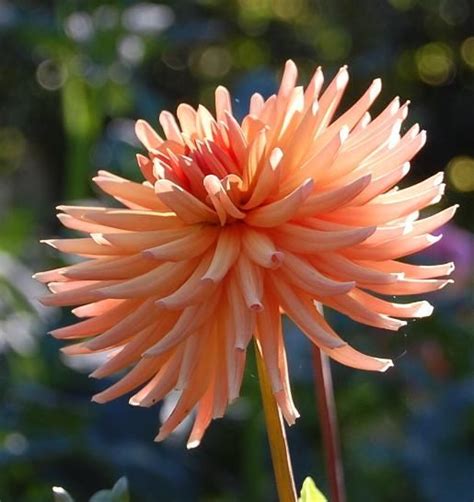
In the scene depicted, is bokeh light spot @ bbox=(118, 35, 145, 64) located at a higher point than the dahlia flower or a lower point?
higher

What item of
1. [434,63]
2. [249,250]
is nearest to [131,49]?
[249,250]

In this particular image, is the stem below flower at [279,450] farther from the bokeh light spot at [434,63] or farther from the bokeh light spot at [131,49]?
the bokeh light spot at [434,63]

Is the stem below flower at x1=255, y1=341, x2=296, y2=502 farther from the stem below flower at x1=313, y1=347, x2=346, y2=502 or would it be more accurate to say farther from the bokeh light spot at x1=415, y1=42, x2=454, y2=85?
the bokeh light spot at x1=415, y1=42, x2=454, y2=85

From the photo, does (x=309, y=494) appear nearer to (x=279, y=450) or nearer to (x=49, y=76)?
(x=279, y=450)

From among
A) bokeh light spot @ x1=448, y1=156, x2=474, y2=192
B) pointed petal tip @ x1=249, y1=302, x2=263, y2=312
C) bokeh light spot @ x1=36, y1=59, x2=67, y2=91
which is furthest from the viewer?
bokeh light spot @ x1=448, y1=156, x2=474, y2=192

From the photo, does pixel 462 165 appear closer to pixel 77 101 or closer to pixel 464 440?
pixel 77 101

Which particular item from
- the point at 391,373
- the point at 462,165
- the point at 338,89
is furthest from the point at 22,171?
the point at 338,89

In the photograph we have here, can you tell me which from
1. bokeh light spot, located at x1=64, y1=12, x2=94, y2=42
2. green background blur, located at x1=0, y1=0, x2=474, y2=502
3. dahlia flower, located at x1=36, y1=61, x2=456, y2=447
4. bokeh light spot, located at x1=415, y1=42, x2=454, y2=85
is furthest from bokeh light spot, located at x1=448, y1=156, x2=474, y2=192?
dahlia flower, located at x1=36, y1=61, x2=456, y2=447
